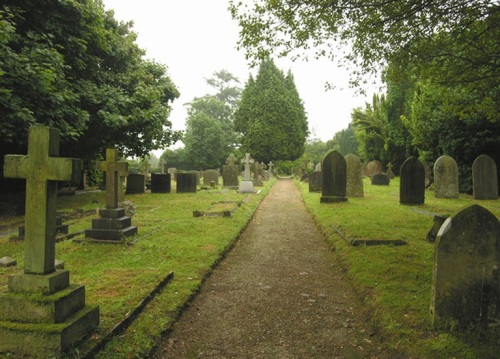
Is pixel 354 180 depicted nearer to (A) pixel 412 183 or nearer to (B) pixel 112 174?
(A) pixel 412 183

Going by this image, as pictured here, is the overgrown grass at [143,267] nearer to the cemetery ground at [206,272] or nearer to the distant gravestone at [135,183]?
the cemetery ground at [206,272]

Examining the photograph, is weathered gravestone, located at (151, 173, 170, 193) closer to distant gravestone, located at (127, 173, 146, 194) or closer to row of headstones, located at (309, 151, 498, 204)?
distant gravestone, located at (127, 173, 146, 194)

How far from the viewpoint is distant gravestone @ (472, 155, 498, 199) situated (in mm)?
14039

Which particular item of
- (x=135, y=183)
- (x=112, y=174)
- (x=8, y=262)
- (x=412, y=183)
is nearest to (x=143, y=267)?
(x=8, y=262)

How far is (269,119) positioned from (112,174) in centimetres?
3896

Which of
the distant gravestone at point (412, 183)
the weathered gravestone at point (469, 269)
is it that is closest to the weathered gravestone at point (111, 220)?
the weathered gravestone at point (469, 269)

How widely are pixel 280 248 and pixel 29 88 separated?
8.05 m

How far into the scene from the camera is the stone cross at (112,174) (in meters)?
7.60

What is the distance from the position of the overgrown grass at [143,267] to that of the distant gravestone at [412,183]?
650 centimetres

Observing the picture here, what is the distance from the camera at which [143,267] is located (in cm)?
545

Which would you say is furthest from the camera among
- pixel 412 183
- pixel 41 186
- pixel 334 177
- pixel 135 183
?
pixel 135 183

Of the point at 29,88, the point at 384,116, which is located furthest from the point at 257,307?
the point at 384,116

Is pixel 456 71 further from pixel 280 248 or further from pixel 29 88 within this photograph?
pixel 29 88

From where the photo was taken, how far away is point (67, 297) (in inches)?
121
